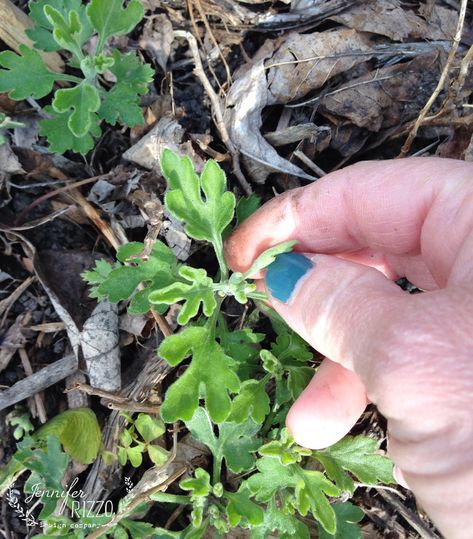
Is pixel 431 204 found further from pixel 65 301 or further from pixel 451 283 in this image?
pixel 65 301

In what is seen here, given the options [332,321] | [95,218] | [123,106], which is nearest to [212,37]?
[123,106]

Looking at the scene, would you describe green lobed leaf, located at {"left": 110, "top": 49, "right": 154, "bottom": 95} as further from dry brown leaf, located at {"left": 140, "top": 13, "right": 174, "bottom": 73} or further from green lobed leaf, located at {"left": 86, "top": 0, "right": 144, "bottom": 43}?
dry brown leaf, located at {"left": 140, "top": 13, "right": 174, "bottom": 73}

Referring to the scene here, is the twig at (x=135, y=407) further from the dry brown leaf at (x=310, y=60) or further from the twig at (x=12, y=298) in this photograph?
the dry brown leaf at (x=310, y=60)

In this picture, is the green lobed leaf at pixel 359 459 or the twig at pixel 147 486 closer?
the twig at pixel 147 486

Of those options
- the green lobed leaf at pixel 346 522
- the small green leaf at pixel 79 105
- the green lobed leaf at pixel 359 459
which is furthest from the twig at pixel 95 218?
the green lobed leaf at pixel 346 522

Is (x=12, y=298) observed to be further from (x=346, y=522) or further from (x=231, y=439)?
(x=346, y=522)

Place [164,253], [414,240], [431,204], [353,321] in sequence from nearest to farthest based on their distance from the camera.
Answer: [353,321], [431,204], [414,240], [164,253]

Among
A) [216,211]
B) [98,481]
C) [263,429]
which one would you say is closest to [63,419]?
[98,481]
